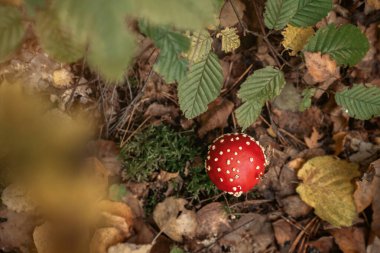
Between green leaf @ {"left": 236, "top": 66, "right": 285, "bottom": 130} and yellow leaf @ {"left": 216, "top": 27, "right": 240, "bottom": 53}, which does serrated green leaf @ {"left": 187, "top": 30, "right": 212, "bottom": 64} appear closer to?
yellow leaf @ {"left": 216, "top": 27, "right": 240, "bottom": 53}

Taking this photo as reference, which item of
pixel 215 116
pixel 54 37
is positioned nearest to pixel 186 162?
pixel 215 116

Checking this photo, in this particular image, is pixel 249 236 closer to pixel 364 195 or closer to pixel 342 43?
pixel 364 195

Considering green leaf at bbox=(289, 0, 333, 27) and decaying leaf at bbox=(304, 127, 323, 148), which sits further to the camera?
decaying leaf at bbox=(304, 127, 323, 148)

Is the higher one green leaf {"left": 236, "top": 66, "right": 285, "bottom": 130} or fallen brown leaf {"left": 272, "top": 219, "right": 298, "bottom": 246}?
green leaf {"left": 236, "top": 66, "right": 285, "bottom": 130}

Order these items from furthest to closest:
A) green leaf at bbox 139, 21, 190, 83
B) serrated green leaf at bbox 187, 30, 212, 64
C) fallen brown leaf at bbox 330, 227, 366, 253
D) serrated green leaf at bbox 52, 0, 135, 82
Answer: fallen brown leaf at bbox 330, 227, 366, 253 < serrated green leaf at bbox 187, 30, 212, 64 < green leaf at bbox 139, 21, 190, 83 < serrated green leaf at bbox 52, 0, 135, 82

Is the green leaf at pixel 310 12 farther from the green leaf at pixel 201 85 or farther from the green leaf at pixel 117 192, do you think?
the green leaf at pixel 117 192

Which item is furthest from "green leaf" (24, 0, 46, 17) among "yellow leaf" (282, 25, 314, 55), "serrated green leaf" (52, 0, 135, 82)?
"yellow leaf" (282, 25, 314, 55)

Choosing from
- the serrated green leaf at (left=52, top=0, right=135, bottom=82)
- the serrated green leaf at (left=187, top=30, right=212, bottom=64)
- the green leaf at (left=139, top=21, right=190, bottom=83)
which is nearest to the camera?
the serrated green leaf at (left=52, top=0, right=135, bottom=82)

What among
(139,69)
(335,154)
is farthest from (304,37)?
(139,69)
